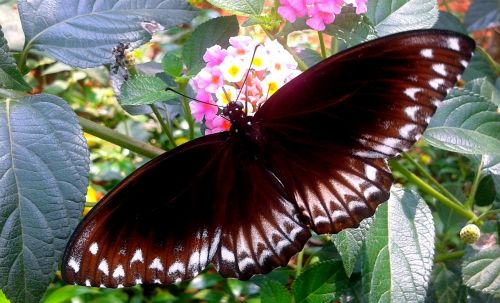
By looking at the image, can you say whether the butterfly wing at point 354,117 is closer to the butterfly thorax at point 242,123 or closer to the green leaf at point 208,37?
the butterfly thorax at point 242,123

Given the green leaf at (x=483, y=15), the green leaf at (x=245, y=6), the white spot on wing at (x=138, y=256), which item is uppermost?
the green leaf at (x=483, y=15)

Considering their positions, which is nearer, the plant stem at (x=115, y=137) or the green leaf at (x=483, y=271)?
the plant stem at (x=115, y=137)

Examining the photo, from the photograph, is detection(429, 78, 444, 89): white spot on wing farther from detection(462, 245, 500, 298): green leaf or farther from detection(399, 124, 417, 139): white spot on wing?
detection(462, 245, 500, 298): green leaf

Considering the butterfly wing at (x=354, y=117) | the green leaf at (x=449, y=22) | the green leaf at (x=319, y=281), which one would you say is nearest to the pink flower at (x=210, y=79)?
the butterfly wing at (x=354, y=117)

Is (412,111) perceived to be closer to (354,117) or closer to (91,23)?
(354,117)

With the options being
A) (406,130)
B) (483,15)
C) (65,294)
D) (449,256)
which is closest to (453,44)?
(406,130)
